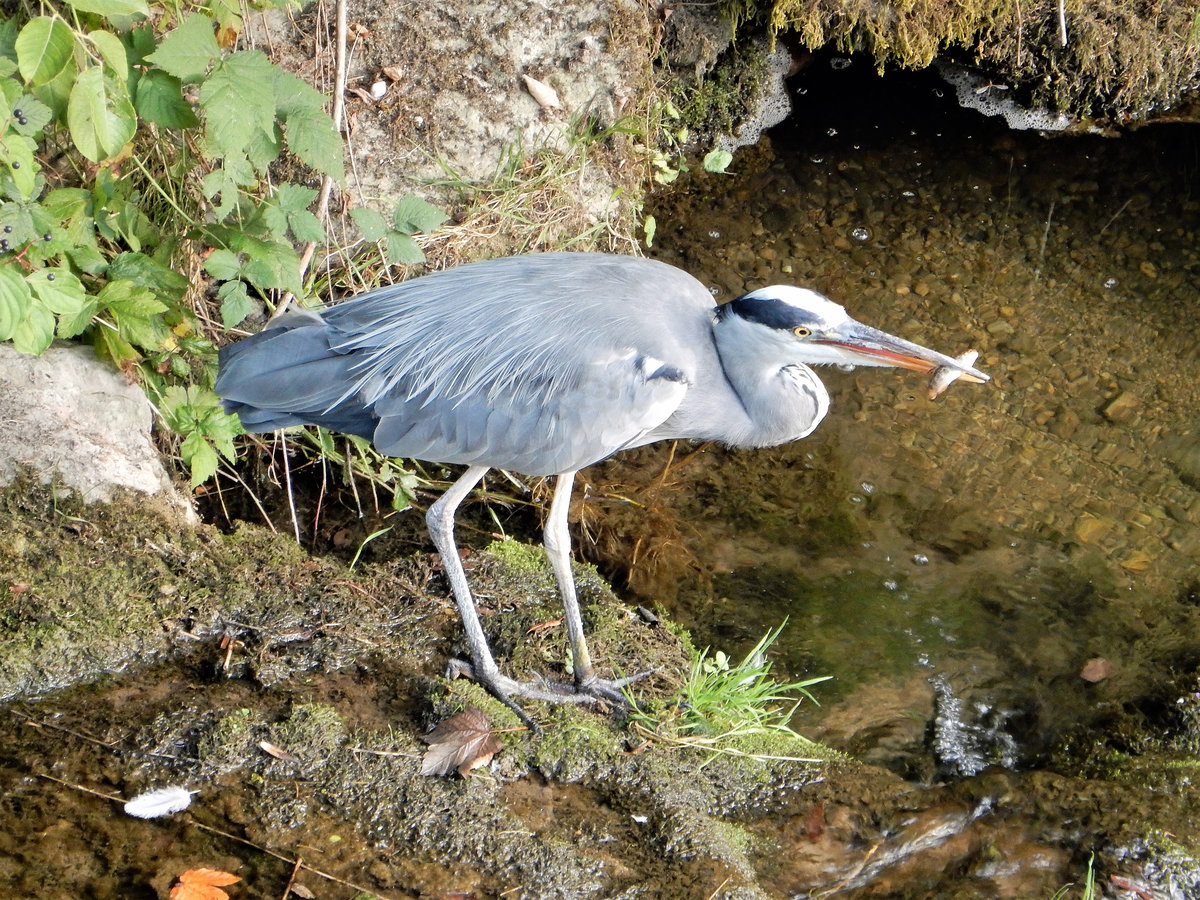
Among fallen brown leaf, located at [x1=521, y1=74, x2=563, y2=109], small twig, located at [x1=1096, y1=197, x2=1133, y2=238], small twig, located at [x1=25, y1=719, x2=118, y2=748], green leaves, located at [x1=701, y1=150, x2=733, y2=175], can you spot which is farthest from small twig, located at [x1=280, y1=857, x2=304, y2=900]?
small twig, located at [x1=1096, y1=197, x2=1133, y2=238]

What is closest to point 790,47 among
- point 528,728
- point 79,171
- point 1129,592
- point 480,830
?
point 1129,592

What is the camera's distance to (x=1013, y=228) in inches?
240

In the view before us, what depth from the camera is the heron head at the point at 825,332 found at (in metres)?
3.11

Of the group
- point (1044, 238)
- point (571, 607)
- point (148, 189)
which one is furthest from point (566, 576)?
point (1044, 238)

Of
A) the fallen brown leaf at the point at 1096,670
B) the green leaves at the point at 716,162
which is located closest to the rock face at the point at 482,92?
the green leaves at the point at 716,162

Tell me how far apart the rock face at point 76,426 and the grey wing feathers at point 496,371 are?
0.62m

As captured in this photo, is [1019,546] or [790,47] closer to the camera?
[1019,546]

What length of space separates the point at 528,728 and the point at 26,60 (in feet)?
7.21

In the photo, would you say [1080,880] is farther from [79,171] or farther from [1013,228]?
[1013,228]

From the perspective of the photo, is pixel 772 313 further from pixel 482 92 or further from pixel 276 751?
pixel 482 92

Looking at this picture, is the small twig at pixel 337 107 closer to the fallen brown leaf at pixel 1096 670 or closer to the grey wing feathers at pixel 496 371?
the grey wing feathers at pixel 496 371

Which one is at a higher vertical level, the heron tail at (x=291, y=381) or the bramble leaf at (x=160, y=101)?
the bramble leaf at (x=160, y=101)

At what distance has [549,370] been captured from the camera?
10.4 ft

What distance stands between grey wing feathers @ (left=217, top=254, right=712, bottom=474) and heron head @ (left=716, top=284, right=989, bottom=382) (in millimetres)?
273
